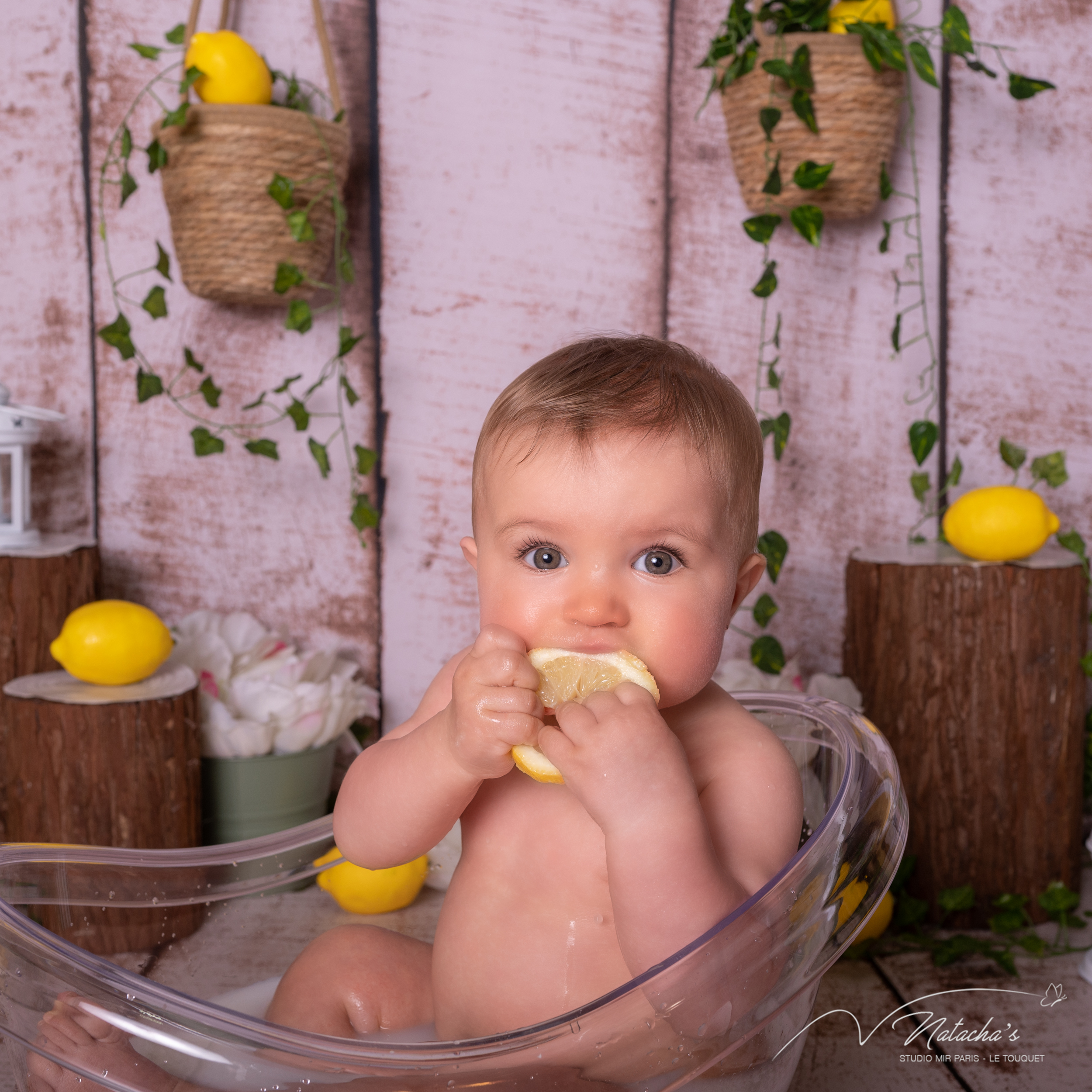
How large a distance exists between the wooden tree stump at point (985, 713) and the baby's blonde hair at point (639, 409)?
677 millimetres

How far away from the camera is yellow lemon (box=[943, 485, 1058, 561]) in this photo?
4.65 feet

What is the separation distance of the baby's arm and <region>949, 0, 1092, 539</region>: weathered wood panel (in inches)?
49.3

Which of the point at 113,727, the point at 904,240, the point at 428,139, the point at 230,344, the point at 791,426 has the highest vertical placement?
the point at 428,139

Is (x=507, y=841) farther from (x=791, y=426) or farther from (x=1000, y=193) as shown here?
(x=1000, y=193)

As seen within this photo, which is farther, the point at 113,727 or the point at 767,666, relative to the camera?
the point at 767,666

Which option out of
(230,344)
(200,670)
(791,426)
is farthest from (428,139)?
(200,670)

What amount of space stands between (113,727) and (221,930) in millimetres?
497

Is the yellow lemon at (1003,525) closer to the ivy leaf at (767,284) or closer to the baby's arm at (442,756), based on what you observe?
the ivy leaf at (767,284)

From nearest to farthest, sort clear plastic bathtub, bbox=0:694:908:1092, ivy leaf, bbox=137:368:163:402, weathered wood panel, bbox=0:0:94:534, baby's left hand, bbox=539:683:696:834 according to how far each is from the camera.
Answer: clear plastic bathtub, bbox=0:694:908:1092 → baby's left hand, bbox=539:683:696:834 → ivy leaf, bbox=137:368:163:402 → weathered wood panel, bbox=0:0:94:534

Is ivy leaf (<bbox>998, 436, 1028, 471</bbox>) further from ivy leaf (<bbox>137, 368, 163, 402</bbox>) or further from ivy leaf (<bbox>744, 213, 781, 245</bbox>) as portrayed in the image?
ivy leaf (<bbox>137, 368, 163, 402</bbox>)

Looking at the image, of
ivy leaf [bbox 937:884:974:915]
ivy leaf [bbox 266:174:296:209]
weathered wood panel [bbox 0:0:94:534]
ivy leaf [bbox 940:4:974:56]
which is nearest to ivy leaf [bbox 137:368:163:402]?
weathered wood panel [bbox 0:0:94:534]

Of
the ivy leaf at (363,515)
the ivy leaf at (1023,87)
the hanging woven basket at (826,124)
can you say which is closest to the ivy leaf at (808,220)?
the hanging woven basket at (826,124)

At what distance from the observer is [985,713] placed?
56.5 inches

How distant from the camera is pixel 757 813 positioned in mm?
794
